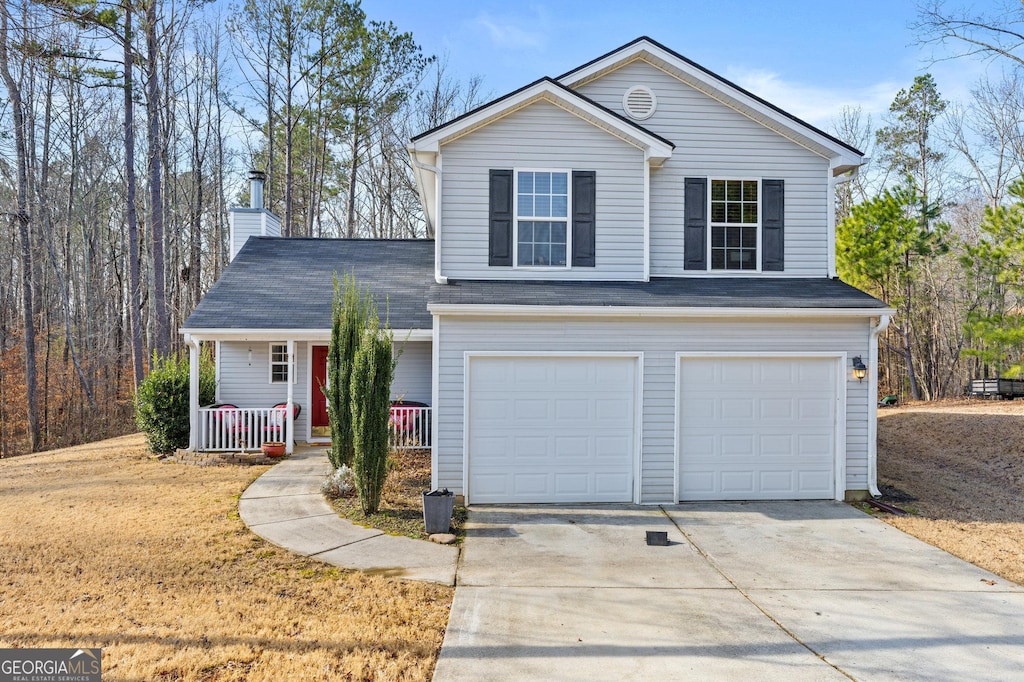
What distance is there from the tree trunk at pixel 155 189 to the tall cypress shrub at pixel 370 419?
9238 mm

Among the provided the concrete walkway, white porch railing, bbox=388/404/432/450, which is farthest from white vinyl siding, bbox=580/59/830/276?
the concrete walkway

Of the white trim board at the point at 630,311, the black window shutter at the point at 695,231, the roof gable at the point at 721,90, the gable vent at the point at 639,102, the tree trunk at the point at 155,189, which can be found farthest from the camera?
the tree trunk at the point at 155,189

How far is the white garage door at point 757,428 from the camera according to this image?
8.42 meters

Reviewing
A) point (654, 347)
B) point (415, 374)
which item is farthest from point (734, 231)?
point (415, 374)

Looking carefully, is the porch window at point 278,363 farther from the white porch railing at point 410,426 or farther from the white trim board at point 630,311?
the white trim board at point 630,311

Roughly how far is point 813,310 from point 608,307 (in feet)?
9.07

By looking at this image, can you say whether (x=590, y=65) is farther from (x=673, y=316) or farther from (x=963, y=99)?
(x=963, y=99)

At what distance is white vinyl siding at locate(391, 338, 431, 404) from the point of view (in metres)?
12.5

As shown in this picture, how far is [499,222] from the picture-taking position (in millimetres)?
9016

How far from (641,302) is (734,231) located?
2488 millimetres

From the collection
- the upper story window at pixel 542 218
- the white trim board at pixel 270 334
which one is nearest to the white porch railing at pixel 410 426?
the white trim board at pixel 270 334

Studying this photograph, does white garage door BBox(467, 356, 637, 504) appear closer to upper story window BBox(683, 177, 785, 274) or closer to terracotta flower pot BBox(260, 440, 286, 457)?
upper story window BBox(683, 177, 785, 274)

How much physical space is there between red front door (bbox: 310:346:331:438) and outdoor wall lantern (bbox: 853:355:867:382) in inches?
377

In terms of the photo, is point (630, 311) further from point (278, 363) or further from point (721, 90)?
point (278, 363)
